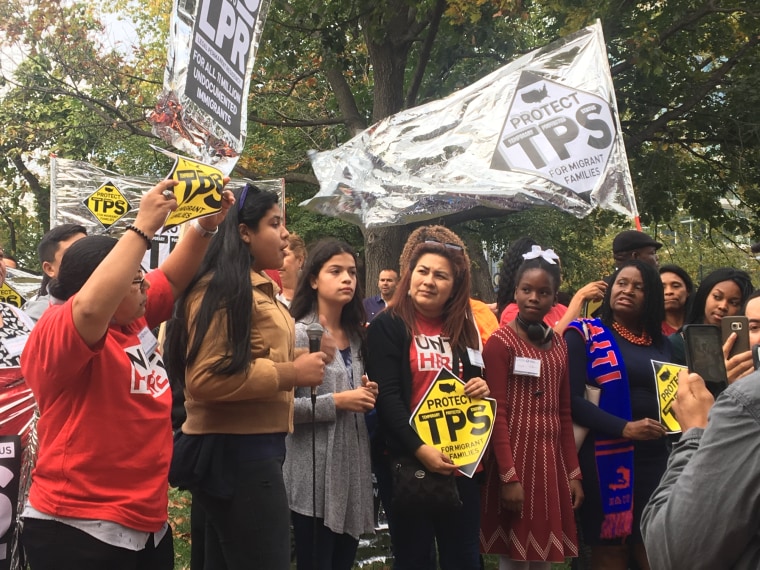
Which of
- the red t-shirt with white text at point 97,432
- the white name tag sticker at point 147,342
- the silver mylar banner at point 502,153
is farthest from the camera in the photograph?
the silver mylar banner at point 502,153

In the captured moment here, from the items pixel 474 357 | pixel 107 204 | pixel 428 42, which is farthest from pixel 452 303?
pixel 428 42

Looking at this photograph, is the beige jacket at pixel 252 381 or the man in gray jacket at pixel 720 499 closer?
the man in gray jacket at pixel 720 499

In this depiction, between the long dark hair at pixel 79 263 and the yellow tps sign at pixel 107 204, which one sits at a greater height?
the yellow tps sign at pixel 107 204

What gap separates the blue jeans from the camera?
3998 millimetres

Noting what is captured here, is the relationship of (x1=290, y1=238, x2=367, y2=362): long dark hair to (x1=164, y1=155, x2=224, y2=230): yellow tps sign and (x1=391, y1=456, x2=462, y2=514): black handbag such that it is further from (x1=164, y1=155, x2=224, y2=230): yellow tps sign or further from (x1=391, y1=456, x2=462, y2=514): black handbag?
(x1=164, y1=155, x2=224, y2=230): yellow tps sign

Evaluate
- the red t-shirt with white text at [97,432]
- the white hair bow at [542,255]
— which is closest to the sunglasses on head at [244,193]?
the red t-shirt with white text at [97,432]

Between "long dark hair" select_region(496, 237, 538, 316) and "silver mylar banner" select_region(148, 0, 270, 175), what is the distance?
1.87 meters

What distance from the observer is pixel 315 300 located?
4336 mm

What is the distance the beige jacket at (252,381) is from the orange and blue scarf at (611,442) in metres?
1.95

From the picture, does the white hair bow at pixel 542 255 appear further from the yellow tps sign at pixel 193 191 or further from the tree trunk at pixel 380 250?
the tree trunk at pixel 380 250

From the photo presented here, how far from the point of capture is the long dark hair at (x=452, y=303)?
4.30 m

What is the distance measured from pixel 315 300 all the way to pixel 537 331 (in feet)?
3.85

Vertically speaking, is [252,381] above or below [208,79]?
below

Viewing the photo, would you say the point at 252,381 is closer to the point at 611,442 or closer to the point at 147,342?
the point at 147,342
